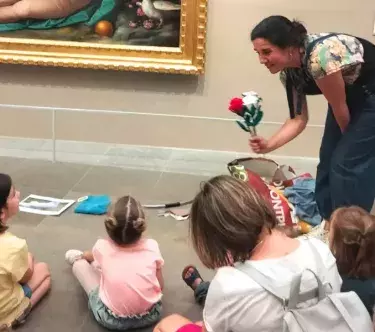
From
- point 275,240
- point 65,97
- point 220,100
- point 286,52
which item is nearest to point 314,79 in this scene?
point 286,52

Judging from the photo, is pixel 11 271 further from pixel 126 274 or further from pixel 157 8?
pixel 157 8

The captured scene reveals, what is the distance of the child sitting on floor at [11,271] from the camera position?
195cm

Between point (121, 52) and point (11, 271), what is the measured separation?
2.21m

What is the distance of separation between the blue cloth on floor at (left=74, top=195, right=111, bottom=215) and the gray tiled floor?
47mm

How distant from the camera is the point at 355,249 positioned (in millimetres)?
1738

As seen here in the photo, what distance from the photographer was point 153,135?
158 inches

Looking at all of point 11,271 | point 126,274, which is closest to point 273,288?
point 126,274

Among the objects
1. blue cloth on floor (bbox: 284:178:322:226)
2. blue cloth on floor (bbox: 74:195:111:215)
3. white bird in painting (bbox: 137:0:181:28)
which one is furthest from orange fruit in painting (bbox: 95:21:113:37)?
blue cloth on floor (bbox: 284:178:322:226)

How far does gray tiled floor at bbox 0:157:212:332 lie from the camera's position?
218cm

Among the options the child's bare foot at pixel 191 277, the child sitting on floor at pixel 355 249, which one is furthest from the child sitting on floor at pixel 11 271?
the child sitting on floor at pixel 355 249

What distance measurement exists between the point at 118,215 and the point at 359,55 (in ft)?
3.66

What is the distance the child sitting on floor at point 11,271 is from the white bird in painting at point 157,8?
2016 millimetres

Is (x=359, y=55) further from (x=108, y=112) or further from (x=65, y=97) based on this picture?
(x=65, y=97)

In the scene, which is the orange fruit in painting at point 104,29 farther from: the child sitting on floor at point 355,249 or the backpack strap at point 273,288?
the backpack strap at point 273,288
